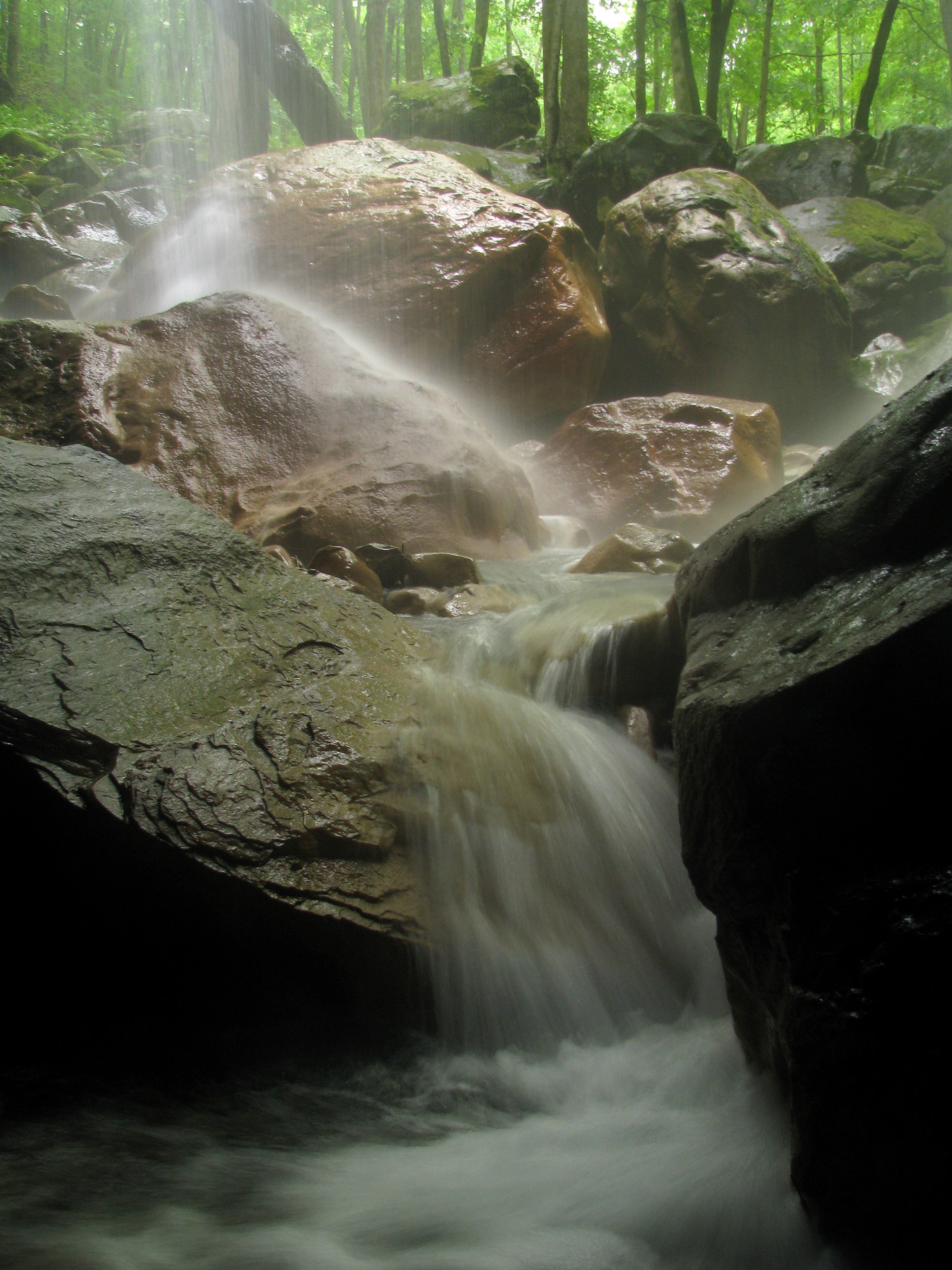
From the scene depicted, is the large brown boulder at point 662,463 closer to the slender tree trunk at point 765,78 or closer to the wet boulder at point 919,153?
the wet boulder at point 919,153

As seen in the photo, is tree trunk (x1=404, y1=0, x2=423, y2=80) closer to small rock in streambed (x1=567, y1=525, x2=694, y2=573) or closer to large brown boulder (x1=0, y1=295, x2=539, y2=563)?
large brown boulder (x1=0, y1=295, x2=539, y2=563)

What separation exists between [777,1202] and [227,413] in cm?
631

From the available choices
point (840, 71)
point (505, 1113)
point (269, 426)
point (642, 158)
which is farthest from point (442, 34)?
point (505, 1113)

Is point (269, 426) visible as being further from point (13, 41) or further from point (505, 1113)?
point (13, 41)

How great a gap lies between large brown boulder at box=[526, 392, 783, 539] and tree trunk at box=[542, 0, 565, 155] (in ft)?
28.9

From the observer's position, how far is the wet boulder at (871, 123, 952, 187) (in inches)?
645


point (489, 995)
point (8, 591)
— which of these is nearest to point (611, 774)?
point (489, 995)

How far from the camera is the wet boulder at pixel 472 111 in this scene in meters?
17.6

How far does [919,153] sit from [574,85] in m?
8.45

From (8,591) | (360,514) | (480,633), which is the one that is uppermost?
(360,514)

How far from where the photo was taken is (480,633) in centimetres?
436

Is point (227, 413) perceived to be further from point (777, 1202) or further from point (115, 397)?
point (777, 1202)

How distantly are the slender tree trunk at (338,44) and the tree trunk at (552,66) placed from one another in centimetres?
2092

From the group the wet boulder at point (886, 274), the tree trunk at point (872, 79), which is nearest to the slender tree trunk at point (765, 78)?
the tree trunk at point (872, 79)
